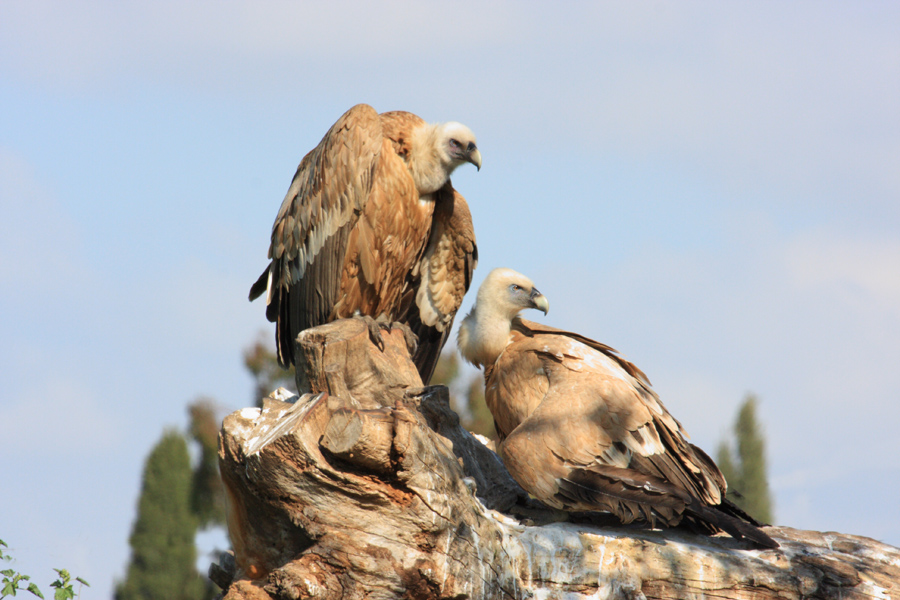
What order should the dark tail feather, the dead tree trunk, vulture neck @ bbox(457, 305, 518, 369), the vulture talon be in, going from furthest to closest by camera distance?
vulture neck @ bbox(457, 305, 518, 369) < the vulture talon < the dark tail feather < the dead tree trunk

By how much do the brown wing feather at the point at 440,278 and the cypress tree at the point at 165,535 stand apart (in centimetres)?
1123

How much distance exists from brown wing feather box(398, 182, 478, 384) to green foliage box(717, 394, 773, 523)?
14659 millimetres

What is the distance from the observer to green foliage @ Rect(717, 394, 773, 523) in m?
19.7

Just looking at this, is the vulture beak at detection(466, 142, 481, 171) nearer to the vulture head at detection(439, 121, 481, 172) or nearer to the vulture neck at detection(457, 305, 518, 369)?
the vulture head at detection(439, 121, 481, 172)

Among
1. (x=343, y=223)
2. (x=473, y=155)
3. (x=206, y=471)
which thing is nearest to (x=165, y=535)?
(x=206, y=471)

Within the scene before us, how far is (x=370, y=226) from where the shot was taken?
5.86 metres

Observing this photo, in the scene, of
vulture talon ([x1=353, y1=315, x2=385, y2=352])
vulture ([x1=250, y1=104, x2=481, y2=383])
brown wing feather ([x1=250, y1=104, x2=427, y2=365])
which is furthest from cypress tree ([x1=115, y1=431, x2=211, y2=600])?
vulture talon ([x1=353, y1=315, x2=385, y2=352])

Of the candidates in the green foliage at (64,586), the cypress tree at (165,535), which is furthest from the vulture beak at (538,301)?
the cypress tree at (165,535)

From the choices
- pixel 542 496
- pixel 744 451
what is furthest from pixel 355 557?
pixel 744 451

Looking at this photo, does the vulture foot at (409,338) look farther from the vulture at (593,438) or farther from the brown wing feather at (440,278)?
the vulture at (593,438)

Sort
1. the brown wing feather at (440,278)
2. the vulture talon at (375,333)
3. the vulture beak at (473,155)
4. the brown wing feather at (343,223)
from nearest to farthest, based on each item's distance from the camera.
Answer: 1. the vulture talon at (375,333)
2. the brown wing feather at (343,223)
3. the vulture beak at (473,155)
4. the brown wing feather at (440,278)

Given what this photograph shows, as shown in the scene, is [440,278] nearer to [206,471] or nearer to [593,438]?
[593,438]

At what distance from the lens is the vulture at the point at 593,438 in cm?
434

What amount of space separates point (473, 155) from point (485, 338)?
4.19 feet
